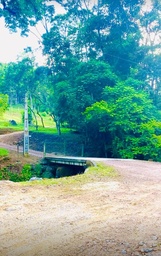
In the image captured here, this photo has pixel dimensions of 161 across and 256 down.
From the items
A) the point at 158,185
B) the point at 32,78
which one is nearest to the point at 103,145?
the point at 32,78

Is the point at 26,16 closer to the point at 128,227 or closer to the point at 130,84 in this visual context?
the point at 128,227

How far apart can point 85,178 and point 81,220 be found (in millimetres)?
3253

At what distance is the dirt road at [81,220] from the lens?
3.13 m

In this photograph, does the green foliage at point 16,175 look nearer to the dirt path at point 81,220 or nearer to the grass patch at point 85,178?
the grass patch at point 85,178

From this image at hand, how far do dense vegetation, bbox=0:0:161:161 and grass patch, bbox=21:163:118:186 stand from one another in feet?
18.4

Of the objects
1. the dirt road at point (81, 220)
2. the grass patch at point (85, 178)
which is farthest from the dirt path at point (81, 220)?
the grass patch at point (85, 178)

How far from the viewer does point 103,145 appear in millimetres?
17406

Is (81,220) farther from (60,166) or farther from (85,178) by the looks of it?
(60,166)

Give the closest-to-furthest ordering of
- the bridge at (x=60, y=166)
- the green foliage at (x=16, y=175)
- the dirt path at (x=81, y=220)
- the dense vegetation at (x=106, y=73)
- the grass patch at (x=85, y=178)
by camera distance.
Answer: the dirt path at (x=81, y=220) → the grass patch at (x=85, y=178) → the bridge at (x=60, y=166) → the green foliage at (x=16, y=175) → the dense vegetation at (x=106, y=73)

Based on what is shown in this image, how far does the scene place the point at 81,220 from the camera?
13.6ft

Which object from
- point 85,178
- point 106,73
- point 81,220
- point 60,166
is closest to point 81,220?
point 81,220

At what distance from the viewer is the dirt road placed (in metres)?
3.13

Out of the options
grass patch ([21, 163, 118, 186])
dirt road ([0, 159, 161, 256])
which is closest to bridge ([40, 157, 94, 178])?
grass patch ([21, 163, 118, 186])

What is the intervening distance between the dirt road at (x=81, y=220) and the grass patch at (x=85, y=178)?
0.35m
